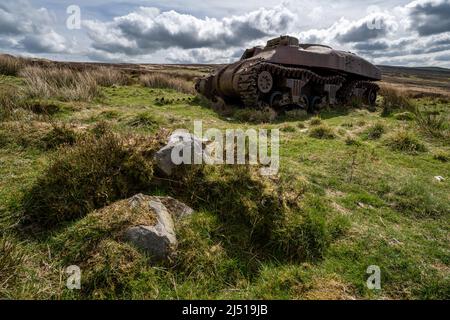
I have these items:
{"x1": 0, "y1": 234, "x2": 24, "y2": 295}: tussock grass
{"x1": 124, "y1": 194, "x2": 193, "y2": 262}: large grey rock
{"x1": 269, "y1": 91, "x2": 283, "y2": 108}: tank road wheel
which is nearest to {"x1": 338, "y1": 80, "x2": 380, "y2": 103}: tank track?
{"x1": 269, "y1": 91, "x2": 283, "y2": 108}: tank road wheel

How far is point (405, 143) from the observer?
25.5 ft

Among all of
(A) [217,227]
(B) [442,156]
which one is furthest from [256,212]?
(B) [442,156]

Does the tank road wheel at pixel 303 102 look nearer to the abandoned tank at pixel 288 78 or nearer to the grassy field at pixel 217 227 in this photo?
the abandoned tank at pixel 288 78

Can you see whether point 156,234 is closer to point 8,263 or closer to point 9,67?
point 8,263

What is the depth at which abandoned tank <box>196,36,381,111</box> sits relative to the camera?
40.1ft

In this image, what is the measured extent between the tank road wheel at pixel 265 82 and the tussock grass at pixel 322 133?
13.6ft

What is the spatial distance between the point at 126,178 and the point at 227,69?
10.9 m

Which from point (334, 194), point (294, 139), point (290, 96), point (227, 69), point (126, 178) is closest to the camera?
point (126, 178)

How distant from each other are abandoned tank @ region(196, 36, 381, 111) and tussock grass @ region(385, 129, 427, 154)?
513cm

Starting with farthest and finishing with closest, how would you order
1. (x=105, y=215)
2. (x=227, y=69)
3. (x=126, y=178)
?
(x=227, y=69)
(x=126, y=178)
(x=105, y=215)

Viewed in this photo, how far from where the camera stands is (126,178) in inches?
163

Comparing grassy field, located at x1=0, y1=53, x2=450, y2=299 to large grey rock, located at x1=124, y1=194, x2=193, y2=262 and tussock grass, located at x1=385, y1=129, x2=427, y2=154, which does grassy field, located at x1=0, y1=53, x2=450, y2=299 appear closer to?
large grey rock, located at x1=124, y1=194, x2=193, y2=262
